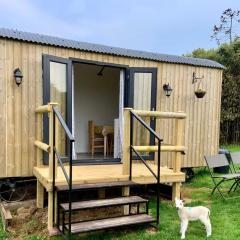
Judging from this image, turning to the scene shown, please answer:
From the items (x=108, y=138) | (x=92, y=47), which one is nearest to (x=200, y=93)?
(x=108, y=138)

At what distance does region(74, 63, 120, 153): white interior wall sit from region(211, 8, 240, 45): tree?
12588 millimetres

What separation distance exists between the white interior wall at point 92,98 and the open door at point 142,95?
6.36 feet

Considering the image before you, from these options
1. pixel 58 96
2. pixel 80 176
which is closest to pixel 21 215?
pixel 80 176

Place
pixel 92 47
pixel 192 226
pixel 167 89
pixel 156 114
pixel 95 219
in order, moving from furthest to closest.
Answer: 1. pixel 167 89
2. pixel 92 47
3. pixel 156 114
4. pixel 192 226
5. pixel 95 219

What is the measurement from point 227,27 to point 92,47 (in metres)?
15.6

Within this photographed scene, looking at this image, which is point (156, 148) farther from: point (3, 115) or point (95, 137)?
point (95, 137)

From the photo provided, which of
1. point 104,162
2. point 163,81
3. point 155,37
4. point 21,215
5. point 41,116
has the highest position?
point 155,37

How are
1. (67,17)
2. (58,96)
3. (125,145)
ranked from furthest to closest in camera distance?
(67,17)
(58,96)
(125,145)

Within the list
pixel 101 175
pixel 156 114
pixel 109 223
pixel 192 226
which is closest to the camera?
pixel 109 223

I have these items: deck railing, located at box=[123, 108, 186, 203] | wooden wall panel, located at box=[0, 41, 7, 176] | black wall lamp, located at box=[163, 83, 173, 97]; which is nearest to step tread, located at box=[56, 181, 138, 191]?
deck railing, located at box=[123, 108, 186, 203]

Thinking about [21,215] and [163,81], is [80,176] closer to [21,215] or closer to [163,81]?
[21,215]

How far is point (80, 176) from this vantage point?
471 centimetres

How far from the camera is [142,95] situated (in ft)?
20.8

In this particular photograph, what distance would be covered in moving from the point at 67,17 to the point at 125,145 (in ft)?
59.1
